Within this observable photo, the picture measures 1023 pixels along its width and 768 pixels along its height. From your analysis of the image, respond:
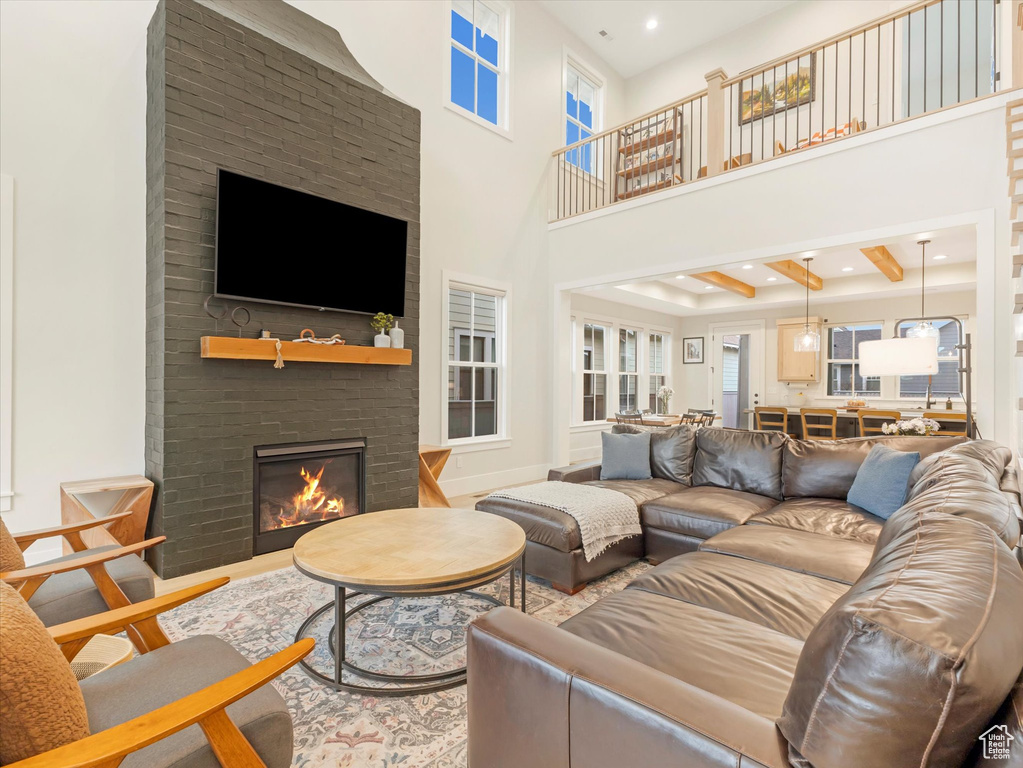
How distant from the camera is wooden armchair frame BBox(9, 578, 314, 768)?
81 centimetres

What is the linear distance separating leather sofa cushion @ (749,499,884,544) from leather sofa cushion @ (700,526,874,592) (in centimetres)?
20

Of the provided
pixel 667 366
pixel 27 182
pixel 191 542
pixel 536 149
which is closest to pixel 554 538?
pixel 191 542

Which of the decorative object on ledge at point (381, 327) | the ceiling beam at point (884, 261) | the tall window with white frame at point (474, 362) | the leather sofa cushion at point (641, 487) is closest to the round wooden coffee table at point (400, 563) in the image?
the leather sofa cushion at point (641, 487)

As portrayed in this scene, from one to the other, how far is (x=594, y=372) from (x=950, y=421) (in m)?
4.44

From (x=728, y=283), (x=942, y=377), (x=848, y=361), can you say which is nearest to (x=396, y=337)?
(x=728, y=283)

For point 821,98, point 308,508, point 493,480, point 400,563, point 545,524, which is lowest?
point 493,480

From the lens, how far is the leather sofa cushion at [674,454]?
3.88m

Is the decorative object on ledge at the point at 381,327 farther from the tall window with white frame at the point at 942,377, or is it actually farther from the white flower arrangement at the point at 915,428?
the tall window with white frame at the point at 942,377

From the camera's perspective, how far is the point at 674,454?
12.9 feet

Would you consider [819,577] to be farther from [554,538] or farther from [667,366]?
[667,366]

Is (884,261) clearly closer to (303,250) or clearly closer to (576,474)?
(576,474)

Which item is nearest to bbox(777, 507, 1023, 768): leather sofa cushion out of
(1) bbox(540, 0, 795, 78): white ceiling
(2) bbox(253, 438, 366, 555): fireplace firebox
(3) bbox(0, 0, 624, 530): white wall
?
(2) bbox(253, 438, 366, 555): fireplace firebox

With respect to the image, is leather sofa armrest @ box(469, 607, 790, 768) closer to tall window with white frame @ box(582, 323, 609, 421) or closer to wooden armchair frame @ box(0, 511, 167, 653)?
wooden armchair frame @ box(0, 511, 167, 653)

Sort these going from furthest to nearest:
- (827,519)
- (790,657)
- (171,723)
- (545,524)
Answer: (545,524), (827,519), (790,657), (171,723)
